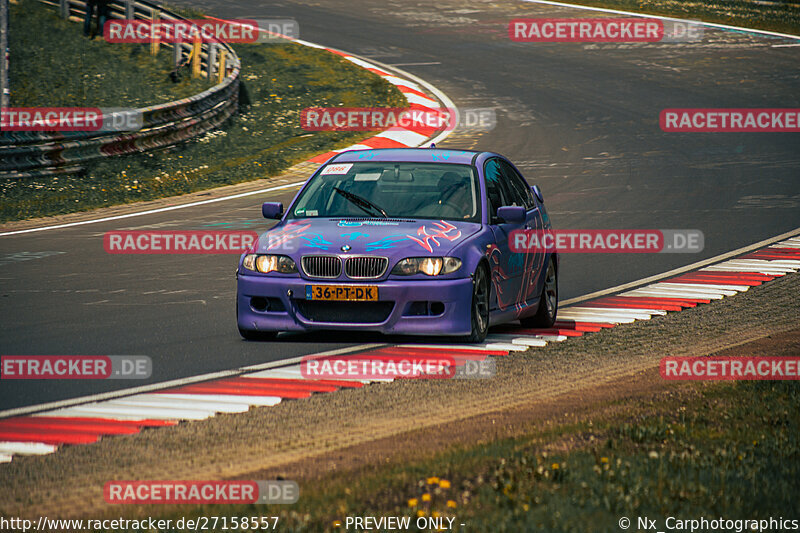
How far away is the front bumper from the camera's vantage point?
9555 millimetres

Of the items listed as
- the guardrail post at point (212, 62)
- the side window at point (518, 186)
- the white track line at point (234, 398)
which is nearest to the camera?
the white track line at point (234, 398)

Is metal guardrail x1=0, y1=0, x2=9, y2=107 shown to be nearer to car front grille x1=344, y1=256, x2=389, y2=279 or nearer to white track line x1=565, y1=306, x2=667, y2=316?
white track line x1=565, y1=306, x2=667, y2=316

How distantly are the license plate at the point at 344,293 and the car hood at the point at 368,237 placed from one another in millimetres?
275

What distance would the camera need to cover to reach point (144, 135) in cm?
2091

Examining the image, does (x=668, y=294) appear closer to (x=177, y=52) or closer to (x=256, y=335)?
(x=256, y=335)

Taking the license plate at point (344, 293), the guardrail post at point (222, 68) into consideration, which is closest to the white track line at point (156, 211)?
the guardrail post at point (222, 68)

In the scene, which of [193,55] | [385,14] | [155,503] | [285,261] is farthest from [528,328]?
[385,14]

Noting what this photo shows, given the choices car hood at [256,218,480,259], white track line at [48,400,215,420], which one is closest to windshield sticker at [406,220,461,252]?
car hood at [256,218,480,259]

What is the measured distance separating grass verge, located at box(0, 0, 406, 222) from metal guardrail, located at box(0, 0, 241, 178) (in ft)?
0.59

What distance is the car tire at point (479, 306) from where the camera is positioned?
9.76 meters

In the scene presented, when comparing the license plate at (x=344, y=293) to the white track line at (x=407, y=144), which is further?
the white track line at (x=407, y=144)

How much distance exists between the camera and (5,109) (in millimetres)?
19594

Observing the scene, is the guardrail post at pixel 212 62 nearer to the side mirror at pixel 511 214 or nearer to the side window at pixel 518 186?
the side window at pixel 518 186

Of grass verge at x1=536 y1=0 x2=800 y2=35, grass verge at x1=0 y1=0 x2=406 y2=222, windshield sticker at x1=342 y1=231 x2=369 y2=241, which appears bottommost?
grass verge at x1=0 y1=0 x2=406 y2=222
